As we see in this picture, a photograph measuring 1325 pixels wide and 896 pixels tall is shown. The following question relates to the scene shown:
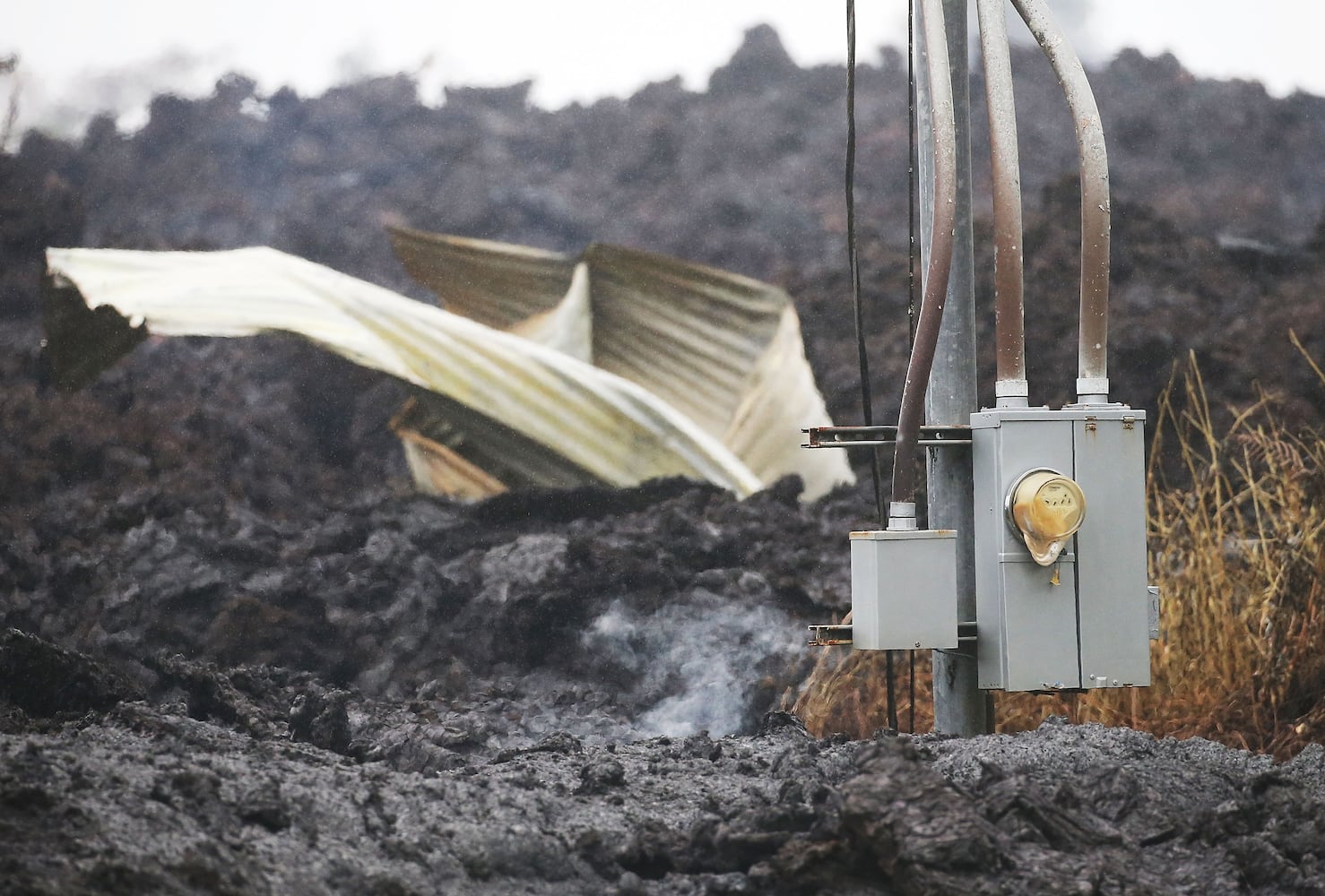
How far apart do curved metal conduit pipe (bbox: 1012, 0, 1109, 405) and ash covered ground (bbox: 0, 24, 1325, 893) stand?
0.57m

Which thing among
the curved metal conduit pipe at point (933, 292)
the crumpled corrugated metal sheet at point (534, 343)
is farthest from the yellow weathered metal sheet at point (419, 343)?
the curved metal conduit pipe at point (933, 292)

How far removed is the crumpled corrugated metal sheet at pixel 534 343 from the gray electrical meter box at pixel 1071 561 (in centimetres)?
354

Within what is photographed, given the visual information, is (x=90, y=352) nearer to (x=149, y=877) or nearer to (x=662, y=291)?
(x=662, y=291)

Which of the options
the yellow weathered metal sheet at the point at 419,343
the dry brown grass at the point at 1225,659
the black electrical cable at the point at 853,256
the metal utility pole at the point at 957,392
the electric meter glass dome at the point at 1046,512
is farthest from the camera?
the yellow weathered metal sheet at the point at 419,343

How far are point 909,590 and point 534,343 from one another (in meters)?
4.34

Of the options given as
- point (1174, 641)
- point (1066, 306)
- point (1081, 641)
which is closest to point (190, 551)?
point (1174, 641)

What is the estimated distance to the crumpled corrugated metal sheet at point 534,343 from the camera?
5.14m

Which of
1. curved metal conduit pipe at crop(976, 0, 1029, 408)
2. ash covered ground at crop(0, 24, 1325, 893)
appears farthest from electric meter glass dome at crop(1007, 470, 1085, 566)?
ash covered ground at crop(0, 24, 1325, 893)

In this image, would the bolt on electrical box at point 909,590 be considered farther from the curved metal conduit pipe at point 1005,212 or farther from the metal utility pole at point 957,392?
the curved metal conduit pipe at point 1005,212

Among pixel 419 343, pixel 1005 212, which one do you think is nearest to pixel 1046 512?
pixel 1005 212

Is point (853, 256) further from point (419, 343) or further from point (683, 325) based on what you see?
point (683, 325)

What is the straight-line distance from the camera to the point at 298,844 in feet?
4.41

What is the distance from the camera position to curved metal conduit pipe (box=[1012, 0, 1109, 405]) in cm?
191

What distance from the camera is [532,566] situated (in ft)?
15.3
